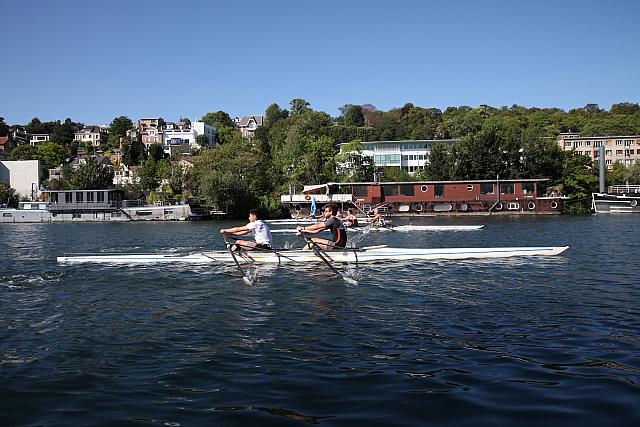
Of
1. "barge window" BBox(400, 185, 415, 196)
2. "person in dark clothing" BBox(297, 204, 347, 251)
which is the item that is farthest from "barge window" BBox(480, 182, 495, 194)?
"person in dark clothing" BBox(297, 204, 347, 251)

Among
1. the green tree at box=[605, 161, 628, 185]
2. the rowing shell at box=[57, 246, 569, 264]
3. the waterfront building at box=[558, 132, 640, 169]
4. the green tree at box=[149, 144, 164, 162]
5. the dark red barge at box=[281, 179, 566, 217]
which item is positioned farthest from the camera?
the green tree at box=[149, 144, 164, 162]

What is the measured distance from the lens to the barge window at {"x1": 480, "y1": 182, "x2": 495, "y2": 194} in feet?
242

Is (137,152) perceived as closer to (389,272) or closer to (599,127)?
(599,127)

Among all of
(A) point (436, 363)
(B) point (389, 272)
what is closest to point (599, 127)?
(B) point (389, 272)

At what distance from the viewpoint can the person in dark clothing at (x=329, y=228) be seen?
18.1m

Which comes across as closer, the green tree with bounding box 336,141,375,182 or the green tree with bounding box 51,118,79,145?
the green tree with bounding box 336,141,375,182

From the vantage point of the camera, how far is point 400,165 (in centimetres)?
10688

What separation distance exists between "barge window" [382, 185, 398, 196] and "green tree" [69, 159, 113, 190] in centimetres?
4934

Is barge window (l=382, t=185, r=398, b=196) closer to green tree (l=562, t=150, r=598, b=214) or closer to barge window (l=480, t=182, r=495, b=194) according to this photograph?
barge window (l=480, t=182, r=495, b=194)

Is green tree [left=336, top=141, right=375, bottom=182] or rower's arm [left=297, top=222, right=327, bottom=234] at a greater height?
green tree [left=336, top=141, right=375, bottom=182]

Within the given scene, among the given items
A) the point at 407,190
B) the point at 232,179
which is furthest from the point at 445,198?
the point at 232,179

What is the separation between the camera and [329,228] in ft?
61.9

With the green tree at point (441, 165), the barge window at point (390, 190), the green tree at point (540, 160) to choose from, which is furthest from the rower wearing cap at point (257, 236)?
the green tree at point (540, 160)

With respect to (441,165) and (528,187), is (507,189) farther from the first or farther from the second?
(441,165)
